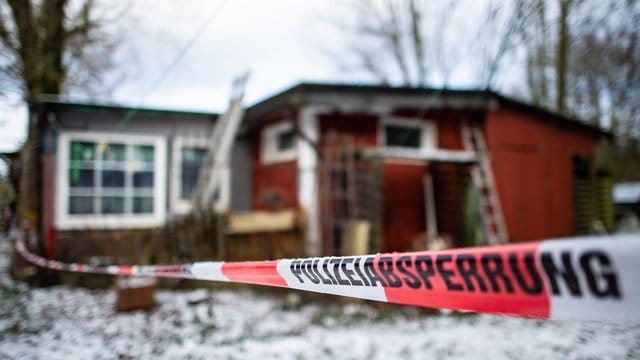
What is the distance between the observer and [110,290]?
676 centimetres

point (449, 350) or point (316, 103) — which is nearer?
point (449, 350)

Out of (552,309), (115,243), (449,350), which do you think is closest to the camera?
(552,309)

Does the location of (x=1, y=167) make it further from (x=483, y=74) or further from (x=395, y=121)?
(x=483, y=74)

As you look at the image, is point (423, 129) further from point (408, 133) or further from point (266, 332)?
point (266, 332)

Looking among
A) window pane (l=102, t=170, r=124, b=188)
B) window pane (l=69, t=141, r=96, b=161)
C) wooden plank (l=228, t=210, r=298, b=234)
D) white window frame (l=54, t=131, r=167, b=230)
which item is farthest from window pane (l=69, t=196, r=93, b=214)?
wooden plank (l=228, t=210, r=298, b=234)

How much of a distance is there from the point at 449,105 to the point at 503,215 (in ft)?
8.52

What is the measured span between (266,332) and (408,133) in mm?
5432

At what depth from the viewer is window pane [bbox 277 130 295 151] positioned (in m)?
8.93

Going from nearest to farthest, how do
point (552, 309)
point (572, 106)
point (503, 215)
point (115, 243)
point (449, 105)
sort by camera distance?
1. point (552, 309)
2. point (115, 243)
3. point (449, 105)
4. point (503, 215)
5. point (572, 106)

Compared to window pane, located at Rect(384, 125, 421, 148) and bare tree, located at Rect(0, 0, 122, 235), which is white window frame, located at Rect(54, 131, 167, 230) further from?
window pane, located at Rect(384, 125, 421, 148)

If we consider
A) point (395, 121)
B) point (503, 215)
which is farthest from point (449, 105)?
point (503, 215)

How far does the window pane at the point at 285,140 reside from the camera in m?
8.93

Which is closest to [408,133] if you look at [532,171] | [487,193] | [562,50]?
[487,193]

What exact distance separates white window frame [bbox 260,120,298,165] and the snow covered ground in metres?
3.33
